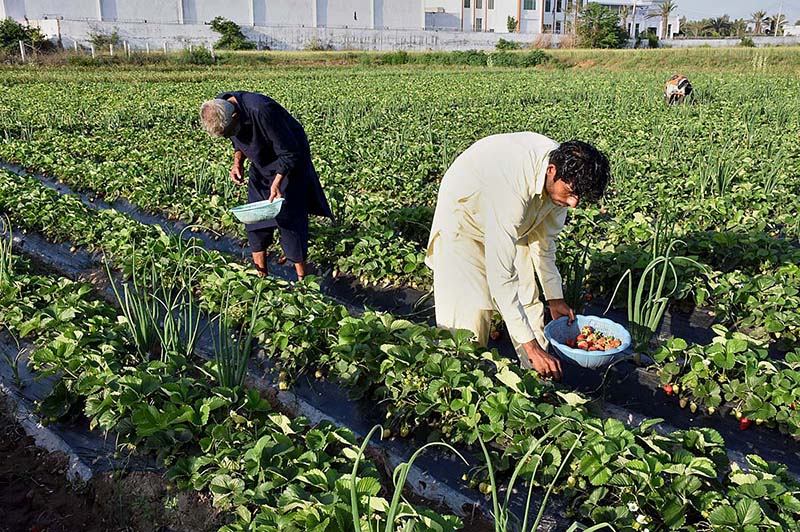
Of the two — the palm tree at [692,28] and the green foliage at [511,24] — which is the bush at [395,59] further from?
the palm tree at [692,28]

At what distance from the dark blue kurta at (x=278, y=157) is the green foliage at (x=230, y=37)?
131ft

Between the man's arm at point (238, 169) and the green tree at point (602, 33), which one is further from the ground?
the green tree at point (602, 33)

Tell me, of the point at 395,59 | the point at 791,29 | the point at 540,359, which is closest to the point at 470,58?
the point at 395,59

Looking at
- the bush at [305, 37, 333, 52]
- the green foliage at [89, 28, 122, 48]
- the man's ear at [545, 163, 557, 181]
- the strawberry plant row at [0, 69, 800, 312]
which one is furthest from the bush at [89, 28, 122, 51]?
the man's ear at [545, 163, 557, 181]

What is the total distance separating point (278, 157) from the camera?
13.3ft

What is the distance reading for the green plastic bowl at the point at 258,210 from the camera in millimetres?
3895

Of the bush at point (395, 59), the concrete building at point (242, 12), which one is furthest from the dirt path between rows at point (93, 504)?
the concrete building at point (242, 12)

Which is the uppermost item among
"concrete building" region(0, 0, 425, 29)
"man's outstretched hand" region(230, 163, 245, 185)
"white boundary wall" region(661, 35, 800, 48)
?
"concrete building" region(0, 0, 425, 29)

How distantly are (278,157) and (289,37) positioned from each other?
146 ft

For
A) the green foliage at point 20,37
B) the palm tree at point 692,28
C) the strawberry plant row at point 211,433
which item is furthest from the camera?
the palm tree at point 692,28

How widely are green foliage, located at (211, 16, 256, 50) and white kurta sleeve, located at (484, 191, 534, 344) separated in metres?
41.9

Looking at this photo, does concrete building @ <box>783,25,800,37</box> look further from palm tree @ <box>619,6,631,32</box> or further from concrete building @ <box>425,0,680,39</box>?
concrete building @ <box>425,0,680,39</box>

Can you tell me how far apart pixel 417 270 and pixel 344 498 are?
95.4 inches

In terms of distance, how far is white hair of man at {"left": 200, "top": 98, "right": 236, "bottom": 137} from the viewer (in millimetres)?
3633
